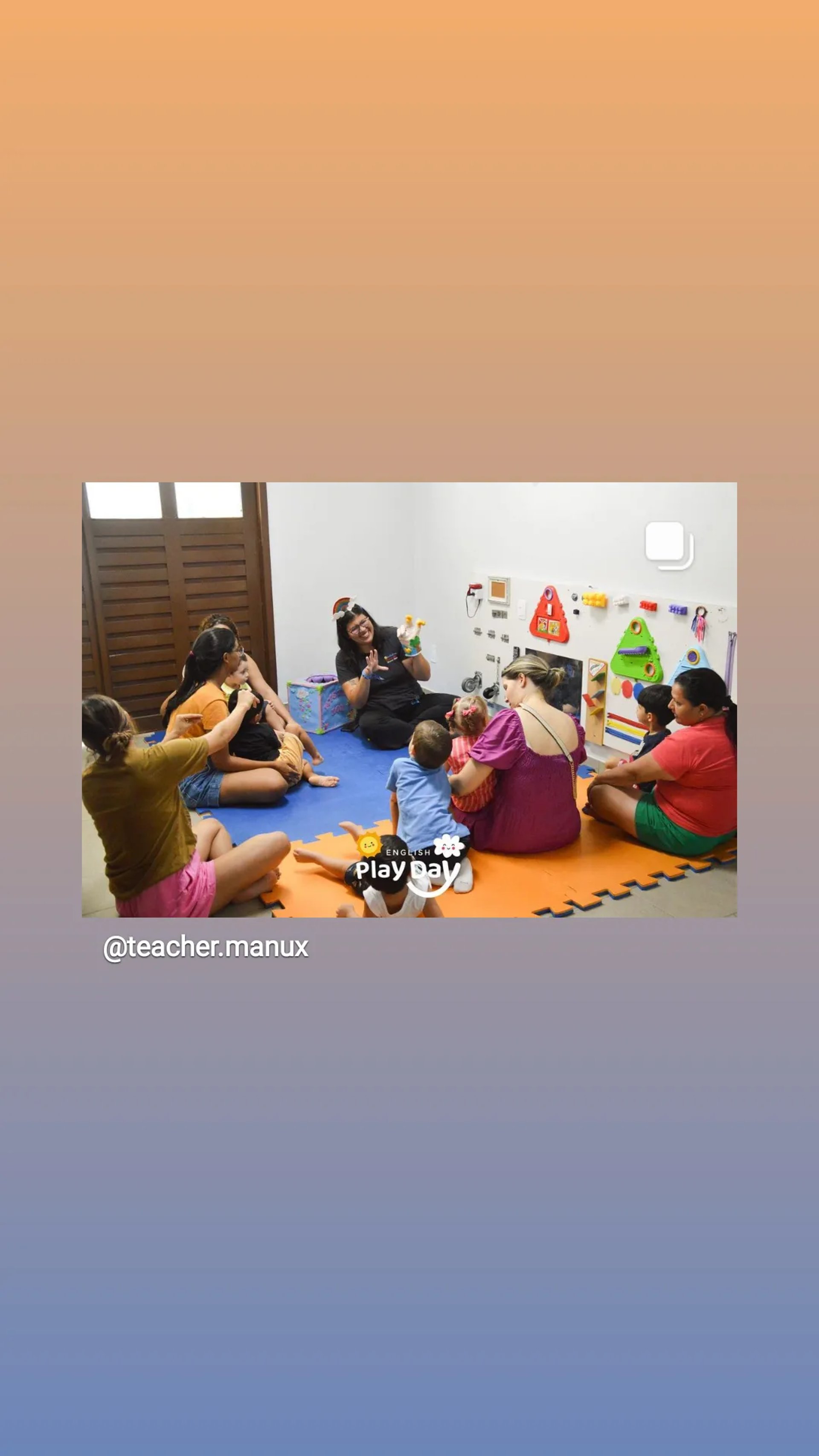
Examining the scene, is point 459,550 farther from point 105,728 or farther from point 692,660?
point 105,728

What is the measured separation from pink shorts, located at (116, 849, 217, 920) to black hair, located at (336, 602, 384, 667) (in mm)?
618

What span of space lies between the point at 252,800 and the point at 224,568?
58cm

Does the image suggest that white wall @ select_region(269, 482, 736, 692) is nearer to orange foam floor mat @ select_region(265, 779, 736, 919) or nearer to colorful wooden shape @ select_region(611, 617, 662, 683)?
colorful wooden shape @ select_region(611, 617, 662, 683)

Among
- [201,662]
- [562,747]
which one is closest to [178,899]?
[201,662]

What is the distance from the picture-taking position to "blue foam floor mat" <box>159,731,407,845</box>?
2078mm

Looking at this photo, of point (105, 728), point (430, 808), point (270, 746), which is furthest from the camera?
point (270, 746)

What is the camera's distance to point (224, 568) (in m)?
2.15

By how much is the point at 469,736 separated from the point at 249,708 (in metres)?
0.55

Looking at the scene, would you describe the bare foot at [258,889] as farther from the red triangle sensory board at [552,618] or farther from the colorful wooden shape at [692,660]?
the colorful wooden shape at [692,660]

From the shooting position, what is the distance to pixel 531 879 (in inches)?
82.0

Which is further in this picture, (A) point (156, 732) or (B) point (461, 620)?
(B) point (461, 620)

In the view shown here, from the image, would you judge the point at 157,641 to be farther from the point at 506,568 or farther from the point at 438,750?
the point at 506,568

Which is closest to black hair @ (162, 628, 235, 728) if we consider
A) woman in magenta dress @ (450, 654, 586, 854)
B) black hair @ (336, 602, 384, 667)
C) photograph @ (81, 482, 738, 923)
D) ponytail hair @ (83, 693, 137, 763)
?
photograph @ (81, 482, 738, 923)

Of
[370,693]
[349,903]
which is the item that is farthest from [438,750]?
[349,903]
